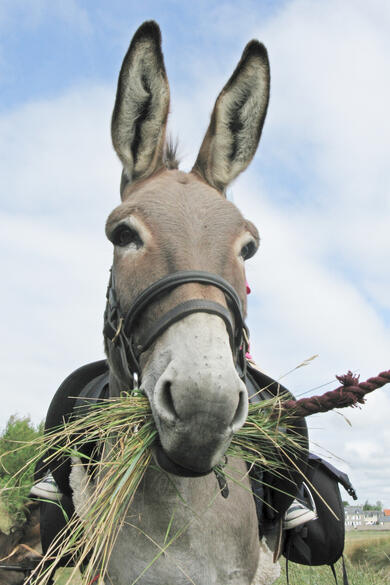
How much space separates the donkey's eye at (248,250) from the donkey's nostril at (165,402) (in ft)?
4.02

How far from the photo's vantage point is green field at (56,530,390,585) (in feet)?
23.2

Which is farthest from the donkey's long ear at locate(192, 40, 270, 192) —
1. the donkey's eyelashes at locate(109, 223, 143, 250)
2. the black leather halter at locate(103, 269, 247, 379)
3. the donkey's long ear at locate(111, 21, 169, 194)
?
the black leather halter at locate(103, 269, 247, 379)

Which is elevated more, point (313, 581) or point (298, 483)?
point (298, 483)

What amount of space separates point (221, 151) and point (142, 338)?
1.79m

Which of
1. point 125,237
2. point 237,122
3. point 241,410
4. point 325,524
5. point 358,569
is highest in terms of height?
point 237,122

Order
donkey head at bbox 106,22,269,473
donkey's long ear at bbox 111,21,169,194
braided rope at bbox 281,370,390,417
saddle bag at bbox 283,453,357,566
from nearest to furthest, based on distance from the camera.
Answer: donkey head at bbox 106,22,269,473, braided rope at bbox 281,370,390,417, donkey's long ear at bbox 111,21,169,194, saddle bag at bbox 283,453,357,566

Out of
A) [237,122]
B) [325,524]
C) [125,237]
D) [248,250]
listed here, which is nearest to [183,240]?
[125,237]

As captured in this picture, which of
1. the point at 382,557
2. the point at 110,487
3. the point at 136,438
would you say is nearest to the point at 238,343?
the point at 136,438

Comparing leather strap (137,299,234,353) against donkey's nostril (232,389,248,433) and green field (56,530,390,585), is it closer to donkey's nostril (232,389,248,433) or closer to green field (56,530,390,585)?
donkey's nostril (232,389,248,433)

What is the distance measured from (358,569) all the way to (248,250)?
354 inches

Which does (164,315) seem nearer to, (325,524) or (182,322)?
(182,322)

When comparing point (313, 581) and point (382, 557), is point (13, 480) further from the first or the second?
point (382, 557)

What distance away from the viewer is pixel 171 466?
228cm

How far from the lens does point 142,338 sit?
8.33ft
